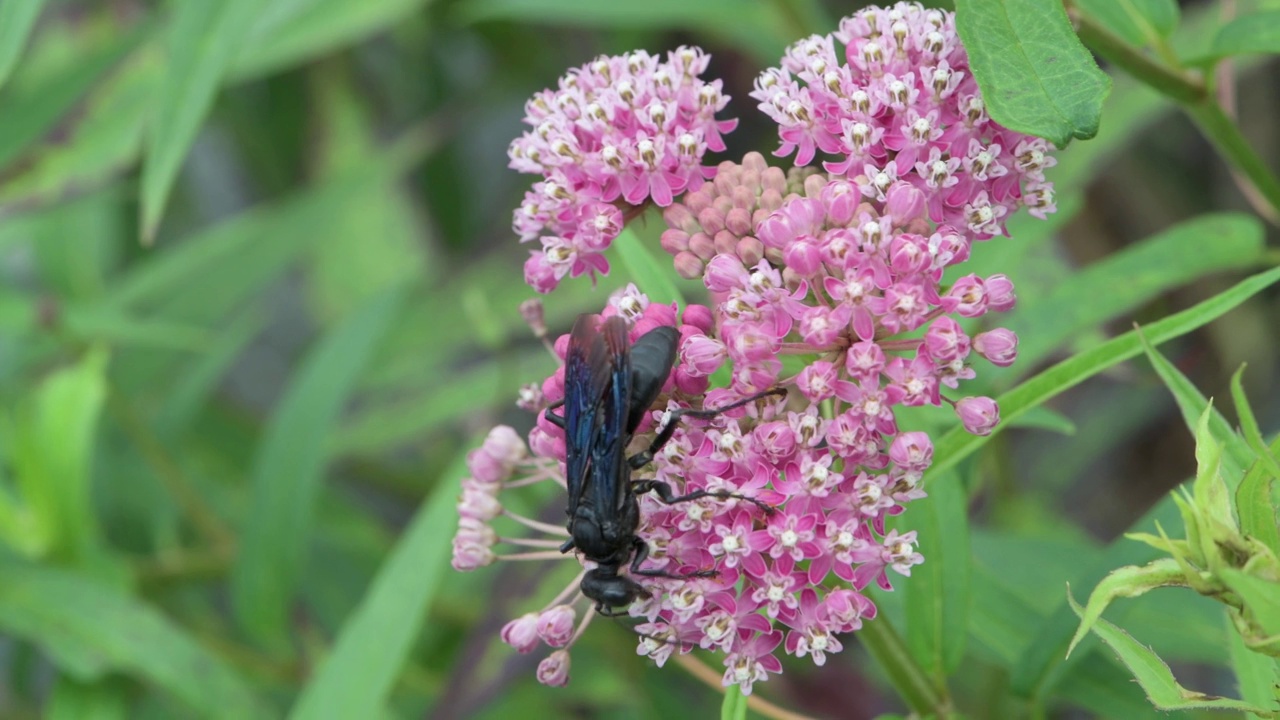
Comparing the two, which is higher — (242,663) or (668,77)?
(668,77)

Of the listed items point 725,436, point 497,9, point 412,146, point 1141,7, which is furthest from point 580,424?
point 412,146

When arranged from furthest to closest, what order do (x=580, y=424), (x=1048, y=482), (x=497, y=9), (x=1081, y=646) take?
(x=1048, y=482) < (x=497, y=9) < (x=1081, y=646) < (x=580, y=424)

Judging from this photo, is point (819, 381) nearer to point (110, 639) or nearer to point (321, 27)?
point (110, 639)

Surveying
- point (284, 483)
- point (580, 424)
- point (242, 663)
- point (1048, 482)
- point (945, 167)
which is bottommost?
point (1048, 482)

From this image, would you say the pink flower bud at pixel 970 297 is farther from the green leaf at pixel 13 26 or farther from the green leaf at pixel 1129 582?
the green leaf at pixel 13 26

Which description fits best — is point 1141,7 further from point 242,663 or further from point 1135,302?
point 242,663

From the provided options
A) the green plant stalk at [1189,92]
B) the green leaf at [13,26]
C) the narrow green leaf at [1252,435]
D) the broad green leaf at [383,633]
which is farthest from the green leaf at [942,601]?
the green leaf at [13,26]
